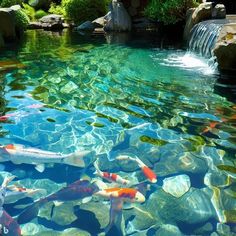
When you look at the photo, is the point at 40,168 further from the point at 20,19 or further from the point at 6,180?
the point at 20,19

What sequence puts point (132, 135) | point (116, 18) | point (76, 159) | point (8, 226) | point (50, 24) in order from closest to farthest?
point (8, 226), point (76, 159), point (132, 135), point (116, 18), point (50, 24)

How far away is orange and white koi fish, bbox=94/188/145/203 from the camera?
3.78 meters

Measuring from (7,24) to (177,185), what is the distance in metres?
13.1

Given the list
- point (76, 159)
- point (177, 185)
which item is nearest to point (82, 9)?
point (76, 159)

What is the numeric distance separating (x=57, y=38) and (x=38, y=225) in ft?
47.4

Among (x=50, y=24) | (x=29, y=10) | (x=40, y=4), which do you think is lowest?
(x=50, y=24)

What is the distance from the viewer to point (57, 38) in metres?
16.9

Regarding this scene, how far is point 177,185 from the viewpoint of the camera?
13.7 feet

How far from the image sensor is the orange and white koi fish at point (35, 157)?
454cm

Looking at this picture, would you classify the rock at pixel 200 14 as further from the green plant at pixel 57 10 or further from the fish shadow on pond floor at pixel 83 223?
the fish shadow on pond floor at pixel 83 223

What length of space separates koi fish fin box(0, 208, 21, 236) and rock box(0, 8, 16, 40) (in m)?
12.8

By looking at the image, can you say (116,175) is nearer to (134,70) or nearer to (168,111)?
(168,111)

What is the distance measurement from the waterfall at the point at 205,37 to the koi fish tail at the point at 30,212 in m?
8.18

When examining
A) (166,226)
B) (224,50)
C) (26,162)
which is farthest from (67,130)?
(224,50)
